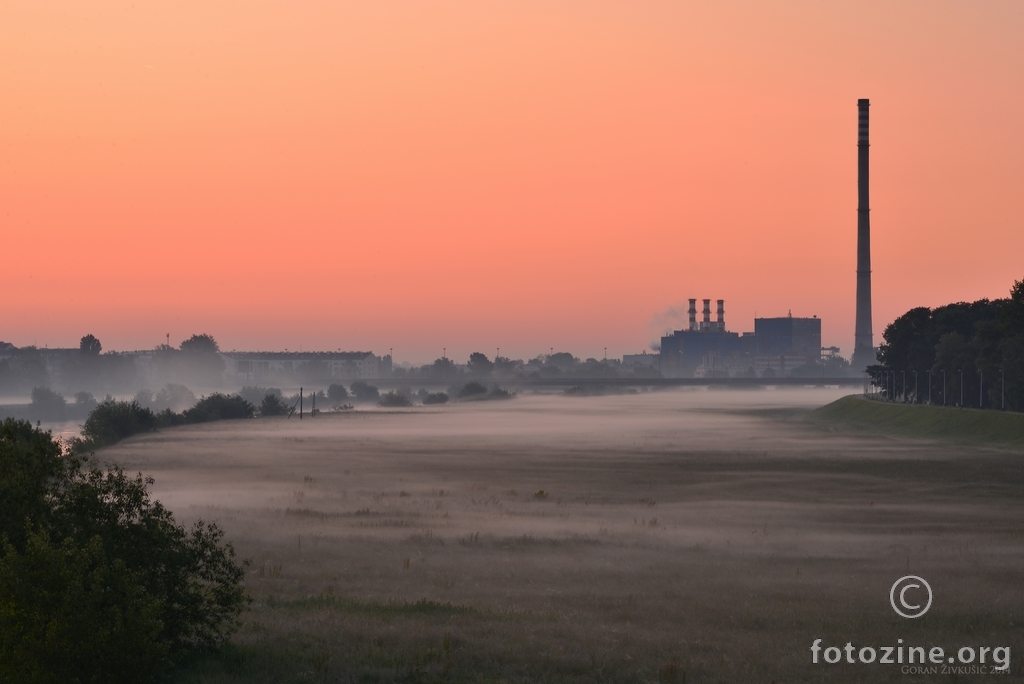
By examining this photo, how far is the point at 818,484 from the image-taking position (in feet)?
213

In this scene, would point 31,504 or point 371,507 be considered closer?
point 31,504

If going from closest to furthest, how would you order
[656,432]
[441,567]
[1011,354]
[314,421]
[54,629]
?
[54,629]
[441,567]
[1011,354]
[656,432]
[314,421]

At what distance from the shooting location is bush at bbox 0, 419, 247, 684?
723 inches

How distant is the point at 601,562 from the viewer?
35.9 m

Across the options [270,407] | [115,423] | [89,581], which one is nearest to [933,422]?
[115,423]

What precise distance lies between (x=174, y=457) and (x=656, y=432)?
5742 centimetres

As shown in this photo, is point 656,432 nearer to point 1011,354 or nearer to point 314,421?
point 1011,354

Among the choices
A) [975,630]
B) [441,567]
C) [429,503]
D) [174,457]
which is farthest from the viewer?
[174,457]

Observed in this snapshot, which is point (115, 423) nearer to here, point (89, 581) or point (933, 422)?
point (933, 422)

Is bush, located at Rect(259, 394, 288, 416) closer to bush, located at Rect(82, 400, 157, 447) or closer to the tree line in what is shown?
bush, located at Rect(82, 400, 157, 447)

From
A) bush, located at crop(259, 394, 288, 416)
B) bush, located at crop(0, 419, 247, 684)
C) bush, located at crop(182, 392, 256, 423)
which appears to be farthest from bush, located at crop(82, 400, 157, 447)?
bush, located at crop(0, 419, 247, 684)

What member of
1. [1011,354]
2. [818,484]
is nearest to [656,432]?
[1011,354]

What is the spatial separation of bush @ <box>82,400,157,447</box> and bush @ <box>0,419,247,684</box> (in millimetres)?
91692

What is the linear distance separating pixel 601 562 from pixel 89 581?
19382 mm
